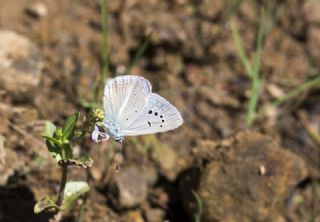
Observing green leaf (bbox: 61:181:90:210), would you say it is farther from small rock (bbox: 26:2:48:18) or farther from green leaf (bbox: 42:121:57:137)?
small rock (bbox: 26:2:48:18)

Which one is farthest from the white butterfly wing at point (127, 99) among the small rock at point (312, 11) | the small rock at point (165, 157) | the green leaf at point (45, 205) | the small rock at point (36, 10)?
the small rock at point (312, 11)

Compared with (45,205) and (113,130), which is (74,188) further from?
(113,130)

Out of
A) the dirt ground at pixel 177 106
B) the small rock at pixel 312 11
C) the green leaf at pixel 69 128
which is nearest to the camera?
the green leaf at pixel 69 128

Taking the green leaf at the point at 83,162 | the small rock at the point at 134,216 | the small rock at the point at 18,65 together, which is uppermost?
the small rock at the point at 18,65

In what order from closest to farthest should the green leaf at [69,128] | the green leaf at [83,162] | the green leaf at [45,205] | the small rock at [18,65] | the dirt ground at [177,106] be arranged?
1. the green leaf at [83,162]
2. the green leaf at [69,128]
3. the green leaf at [45,205]
4. the dirt ground at [177,106]
5. the small rock at [18,65]

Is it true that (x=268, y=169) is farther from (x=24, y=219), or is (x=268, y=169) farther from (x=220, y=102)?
(x=24, y=219)

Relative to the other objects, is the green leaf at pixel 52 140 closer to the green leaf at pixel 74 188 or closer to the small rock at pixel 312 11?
the green leaf at pixel 74 188

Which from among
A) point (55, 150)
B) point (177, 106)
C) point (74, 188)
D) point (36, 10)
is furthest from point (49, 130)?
point (36, 10)
